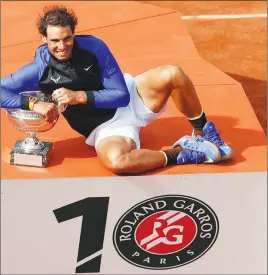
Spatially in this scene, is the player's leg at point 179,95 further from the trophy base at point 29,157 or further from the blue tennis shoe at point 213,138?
the trophy base at point 29,157

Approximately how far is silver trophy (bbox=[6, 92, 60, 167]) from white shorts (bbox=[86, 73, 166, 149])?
0.27m

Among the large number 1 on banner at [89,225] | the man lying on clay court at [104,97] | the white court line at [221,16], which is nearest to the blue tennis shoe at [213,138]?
the man lying on clay court at [104,97]

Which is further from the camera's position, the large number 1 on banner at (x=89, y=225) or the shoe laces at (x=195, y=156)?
the shoe laces at (x=195, y=156)

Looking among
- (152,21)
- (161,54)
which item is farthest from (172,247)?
(152,21)

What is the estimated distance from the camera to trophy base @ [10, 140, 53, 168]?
12.2 feet

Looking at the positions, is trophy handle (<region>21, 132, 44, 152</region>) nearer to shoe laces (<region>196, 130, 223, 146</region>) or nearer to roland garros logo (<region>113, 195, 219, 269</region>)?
roland garros logo (<region>113, 195, 219, 269</region>)

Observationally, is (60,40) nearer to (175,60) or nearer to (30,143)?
(30,143)

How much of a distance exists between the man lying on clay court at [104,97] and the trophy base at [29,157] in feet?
0.72

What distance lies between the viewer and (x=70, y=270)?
12.6 ft

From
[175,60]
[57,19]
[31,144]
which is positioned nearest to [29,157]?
[31,144]

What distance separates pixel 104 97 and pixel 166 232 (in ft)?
2.60

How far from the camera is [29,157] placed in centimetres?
372

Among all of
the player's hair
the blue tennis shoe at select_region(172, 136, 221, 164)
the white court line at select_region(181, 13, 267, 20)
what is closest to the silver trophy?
the player's hair

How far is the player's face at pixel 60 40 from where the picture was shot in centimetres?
348
